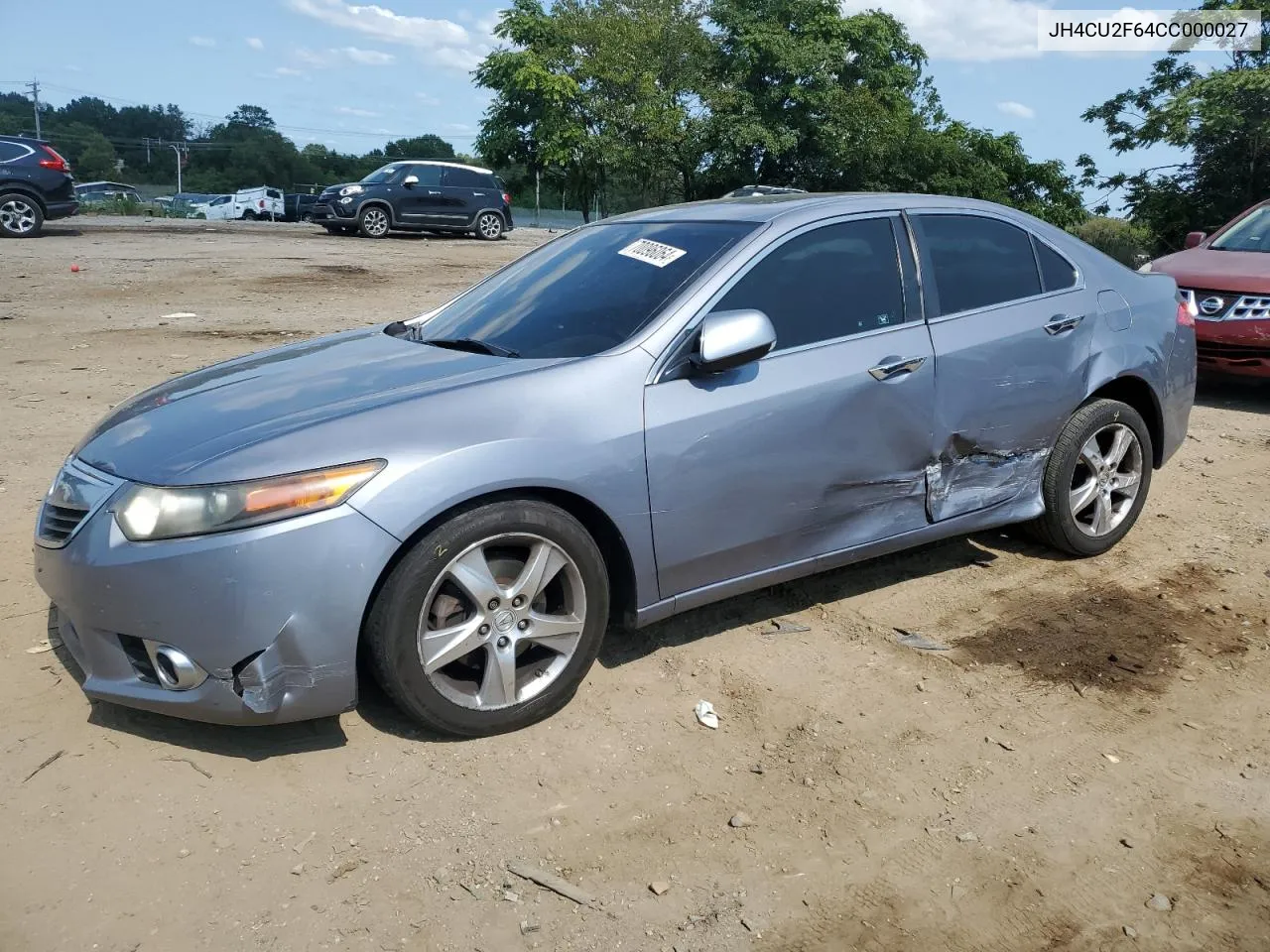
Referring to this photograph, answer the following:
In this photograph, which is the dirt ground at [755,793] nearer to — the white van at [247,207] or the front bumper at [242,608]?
the front bumper at [242,608]

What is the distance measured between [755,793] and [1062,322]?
8.66ft

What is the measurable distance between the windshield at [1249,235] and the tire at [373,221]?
1827cm

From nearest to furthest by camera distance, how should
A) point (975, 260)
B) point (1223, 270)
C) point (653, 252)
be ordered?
point (653, 252) → point (975, 260) → point (1223, 270)

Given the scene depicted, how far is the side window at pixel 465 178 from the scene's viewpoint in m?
24.5

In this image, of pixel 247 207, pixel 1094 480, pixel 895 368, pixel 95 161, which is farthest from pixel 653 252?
pixel 95 161

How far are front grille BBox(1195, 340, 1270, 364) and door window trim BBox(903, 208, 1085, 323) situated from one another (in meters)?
4.28

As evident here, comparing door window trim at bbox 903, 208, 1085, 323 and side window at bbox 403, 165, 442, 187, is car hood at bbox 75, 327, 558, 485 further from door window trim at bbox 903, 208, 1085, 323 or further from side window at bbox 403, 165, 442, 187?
side window at bbox 403, 165, 442, 187

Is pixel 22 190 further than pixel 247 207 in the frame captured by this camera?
No

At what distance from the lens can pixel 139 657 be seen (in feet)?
10.3

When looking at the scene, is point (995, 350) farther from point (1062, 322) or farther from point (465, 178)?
point (465, 178)

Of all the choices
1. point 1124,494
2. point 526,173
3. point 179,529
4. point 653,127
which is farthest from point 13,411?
point 526,173

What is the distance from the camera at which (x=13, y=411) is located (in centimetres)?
722

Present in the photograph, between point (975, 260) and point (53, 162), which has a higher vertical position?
point (53, 162)

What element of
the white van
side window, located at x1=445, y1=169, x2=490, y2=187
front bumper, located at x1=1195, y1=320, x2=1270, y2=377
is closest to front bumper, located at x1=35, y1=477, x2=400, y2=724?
front bumper, located at x1=1195, y1=320, x2=1270, y2=377
